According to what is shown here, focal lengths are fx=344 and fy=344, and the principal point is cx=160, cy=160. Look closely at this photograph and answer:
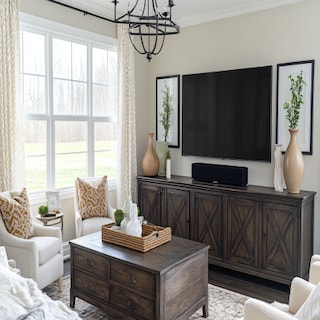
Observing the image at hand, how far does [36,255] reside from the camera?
3020 millimetres

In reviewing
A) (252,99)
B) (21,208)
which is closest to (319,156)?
(252,99)

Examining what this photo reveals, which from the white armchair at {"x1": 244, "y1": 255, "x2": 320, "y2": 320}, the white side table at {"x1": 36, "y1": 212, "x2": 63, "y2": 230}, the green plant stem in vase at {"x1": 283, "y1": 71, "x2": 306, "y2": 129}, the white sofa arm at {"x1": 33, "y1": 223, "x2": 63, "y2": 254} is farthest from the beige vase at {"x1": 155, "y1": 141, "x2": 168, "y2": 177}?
the white armchair at {"x1": 244, "y1": 255, "x2": 320, "y2": 320}

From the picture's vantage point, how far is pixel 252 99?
13.3 feet

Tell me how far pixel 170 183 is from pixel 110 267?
1.81 m

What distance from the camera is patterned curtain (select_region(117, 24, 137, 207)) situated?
188 inches

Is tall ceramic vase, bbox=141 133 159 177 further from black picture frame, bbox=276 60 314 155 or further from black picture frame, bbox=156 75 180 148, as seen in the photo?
black picture frame, bbox=276 60 314 155

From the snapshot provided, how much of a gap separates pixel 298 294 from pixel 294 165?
1.72 metres

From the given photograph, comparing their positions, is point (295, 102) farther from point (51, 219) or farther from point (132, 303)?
point (51, 219)

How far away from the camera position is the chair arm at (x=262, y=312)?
5.71 feet

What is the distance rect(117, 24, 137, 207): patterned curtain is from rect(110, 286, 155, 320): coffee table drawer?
223 cm

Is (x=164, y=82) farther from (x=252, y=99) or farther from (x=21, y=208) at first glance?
(x=21, y=208)

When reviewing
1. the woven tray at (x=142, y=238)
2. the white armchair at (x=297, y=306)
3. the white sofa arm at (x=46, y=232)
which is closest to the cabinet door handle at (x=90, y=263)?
the woven tray at (x=142, y=238)

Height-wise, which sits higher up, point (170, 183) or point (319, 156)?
point (319, 156)

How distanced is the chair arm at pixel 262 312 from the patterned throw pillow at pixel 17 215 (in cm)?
220
